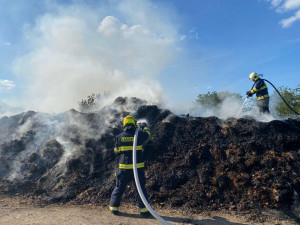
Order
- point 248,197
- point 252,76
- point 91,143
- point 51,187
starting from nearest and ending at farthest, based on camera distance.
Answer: point 248,197
point 51,187
point 91,143
point 252,76

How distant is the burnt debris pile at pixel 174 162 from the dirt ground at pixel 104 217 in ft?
1.01

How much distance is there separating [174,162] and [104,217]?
2.50 metres

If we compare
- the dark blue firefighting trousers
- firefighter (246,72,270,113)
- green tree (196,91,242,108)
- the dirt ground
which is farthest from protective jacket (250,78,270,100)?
green tree (196,91,242,108)

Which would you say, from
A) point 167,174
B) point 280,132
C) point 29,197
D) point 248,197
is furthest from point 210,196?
point 29,197

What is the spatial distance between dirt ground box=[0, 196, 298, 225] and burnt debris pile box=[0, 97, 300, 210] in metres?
0.31

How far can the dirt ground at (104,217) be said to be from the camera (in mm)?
4383

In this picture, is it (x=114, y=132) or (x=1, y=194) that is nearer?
(x=1, y=194)

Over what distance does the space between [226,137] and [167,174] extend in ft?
7.08

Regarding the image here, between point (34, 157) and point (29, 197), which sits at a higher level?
point (34, 157)

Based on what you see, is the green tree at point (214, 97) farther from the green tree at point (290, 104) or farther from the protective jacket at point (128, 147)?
the protective jacket at point (128, 147)

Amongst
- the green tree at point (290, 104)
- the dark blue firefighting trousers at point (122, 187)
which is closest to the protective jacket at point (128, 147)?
the dark blue firefighting trousers at point (122, 187)

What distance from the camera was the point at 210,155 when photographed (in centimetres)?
626

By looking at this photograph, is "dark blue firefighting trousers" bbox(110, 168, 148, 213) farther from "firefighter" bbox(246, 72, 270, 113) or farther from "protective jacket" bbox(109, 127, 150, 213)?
"firefighter" bbox(246, 72, 270, 113)

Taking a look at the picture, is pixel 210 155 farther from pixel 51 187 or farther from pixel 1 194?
pixel 1 194
